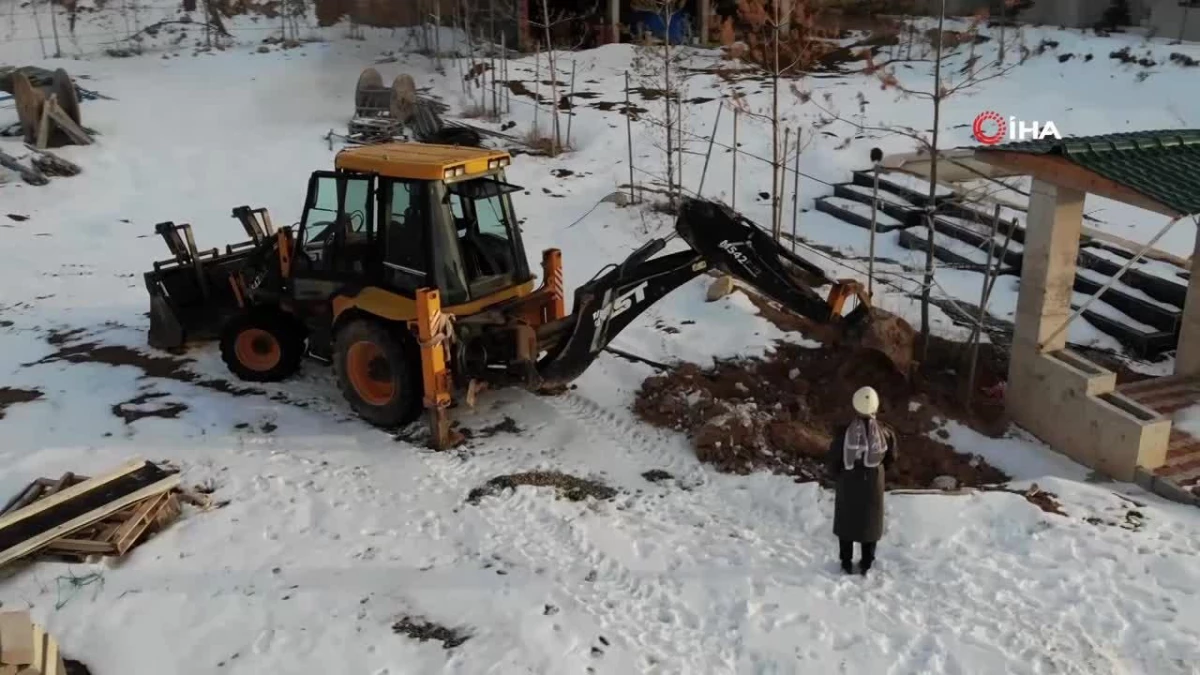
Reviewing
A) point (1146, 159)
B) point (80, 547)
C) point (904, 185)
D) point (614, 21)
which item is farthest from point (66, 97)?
point (1146, 159)

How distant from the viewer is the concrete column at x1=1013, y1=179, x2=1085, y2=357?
8.45 metres

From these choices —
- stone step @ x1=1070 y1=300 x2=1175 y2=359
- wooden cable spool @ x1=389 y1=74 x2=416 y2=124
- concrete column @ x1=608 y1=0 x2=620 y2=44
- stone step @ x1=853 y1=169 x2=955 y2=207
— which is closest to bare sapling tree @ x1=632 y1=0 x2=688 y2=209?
concrete column @ x1=608 y1=0 x2=620 y2=44

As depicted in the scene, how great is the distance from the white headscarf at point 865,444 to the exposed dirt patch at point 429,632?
103 inches

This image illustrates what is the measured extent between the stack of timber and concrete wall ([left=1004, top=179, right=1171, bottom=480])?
23.3 ft

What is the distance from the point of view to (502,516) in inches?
283

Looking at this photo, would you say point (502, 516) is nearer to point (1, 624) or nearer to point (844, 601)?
point (844, 601)

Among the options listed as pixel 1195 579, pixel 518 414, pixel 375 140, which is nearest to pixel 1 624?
pixel 518 414

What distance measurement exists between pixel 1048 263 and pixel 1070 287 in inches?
14.1

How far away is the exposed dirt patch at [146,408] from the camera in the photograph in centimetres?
880

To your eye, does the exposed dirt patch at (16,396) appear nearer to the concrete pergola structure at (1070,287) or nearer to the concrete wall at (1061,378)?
the concrete pergola structure at (1070,287)

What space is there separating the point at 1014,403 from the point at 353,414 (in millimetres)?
6098

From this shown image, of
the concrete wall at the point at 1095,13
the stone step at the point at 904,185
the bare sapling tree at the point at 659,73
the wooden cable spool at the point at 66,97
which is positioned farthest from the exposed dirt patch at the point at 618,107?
the wooden cable spool at the point at 66,97

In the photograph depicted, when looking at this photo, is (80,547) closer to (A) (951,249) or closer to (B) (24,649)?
(B) (24,649)

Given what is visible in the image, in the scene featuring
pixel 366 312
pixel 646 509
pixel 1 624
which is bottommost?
pixel 646 509
